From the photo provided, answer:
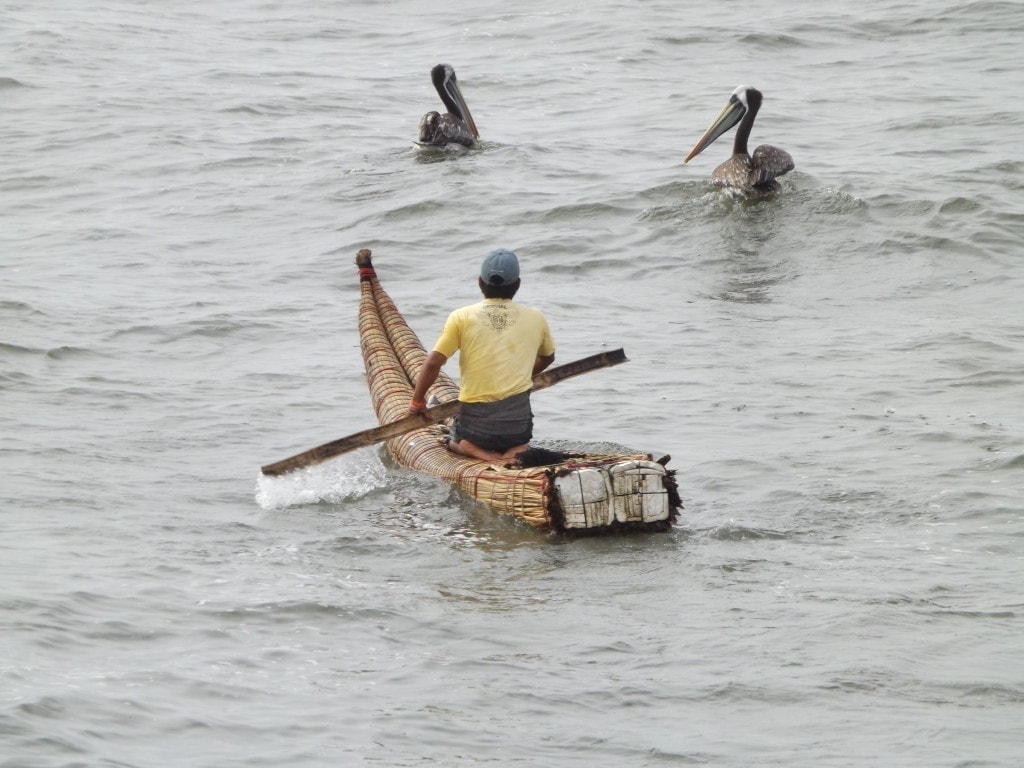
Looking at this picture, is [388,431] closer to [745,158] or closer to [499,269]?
[499,269]

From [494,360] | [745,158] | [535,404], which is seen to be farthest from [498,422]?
[745,158]

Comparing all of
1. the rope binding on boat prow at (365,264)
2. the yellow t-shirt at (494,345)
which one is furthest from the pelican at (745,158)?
the yellow t-shirt at (494,345)

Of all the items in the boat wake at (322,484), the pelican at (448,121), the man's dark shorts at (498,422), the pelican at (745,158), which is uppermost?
the pelican at (448,121)

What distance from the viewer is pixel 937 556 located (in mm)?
7973

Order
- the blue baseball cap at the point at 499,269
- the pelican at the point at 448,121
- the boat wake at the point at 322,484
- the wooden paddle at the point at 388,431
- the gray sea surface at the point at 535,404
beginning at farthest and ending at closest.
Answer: the pelican at the point at 448,121 → the boat wake at the point at 322,484 → the wooden paddle at the point at 388,431 → the blue baseball cap at the point at 499,269 → the gray sea surface at the point at 535,404

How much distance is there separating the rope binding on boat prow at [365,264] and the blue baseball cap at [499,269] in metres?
Result: 2.49

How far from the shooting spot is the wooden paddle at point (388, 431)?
8.84 meters

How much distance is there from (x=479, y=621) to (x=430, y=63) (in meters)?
18.6

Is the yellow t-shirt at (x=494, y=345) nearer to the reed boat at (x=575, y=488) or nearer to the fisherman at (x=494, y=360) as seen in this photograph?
the fisherman at (x=494, y=360)

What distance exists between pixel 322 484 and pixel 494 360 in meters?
1.49

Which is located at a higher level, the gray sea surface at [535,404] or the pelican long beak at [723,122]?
the pelican long beak at [723,122]

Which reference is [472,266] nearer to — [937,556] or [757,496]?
[757,496]

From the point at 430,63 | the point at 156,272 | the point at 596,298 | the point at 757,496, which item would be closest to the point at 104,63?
the point at 430,63

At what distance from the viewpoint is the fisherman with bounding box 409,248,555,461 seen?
877 centimetres
